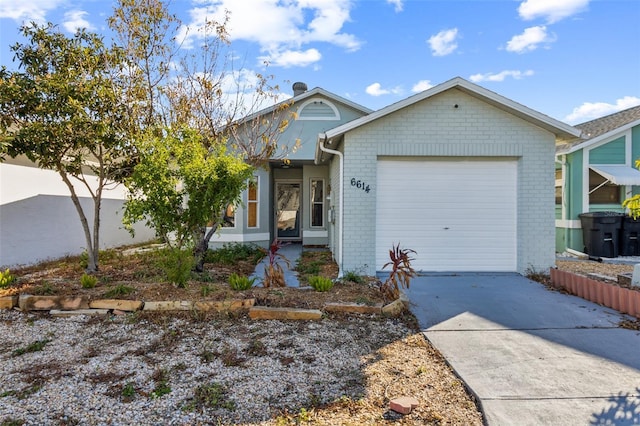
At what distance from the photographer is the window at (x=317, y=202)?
1380cm

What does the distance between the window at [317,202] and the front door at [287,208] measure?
52.3 inches

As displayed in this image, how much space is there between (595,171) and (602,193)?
0.87 m

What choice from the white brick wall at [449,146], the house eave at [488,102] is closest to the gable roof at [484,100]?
the house eave at [488,102]

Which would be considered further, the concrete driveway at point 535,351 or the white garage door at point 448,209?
the white garage door at point 448,209

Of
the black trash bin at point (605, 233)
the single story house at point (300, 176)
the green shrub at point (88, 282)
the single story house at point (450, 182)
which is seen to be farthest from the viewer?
the single story house at point (300, 176)

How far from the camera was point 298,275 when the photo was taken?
830 centimetres

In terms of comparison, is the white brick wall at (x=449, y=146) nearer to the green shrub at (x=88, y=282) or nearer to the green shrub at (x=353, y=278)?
the green shrub at (x=353, y=278)

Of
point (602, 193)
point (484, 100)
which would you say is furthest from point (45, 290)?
point (602, 193)

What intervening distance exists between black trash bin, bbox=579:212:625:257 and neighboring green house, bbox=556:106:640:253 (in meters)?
0.62

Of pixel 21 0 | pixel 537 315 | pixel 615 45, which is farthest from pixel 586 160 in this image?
pixel 21 0

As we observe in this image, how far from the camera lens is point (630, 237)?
10.8m

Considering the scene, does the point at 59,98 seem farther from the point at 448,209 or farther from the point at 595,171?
the point at 595,171

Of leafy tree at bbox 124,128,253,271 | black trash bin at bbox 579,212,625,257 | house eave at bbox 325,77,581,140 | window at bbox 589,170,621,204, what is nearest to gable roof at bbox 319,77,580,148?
house eave at bbox 325,77,581,140

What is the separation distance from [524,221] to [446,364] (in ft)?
17.7
